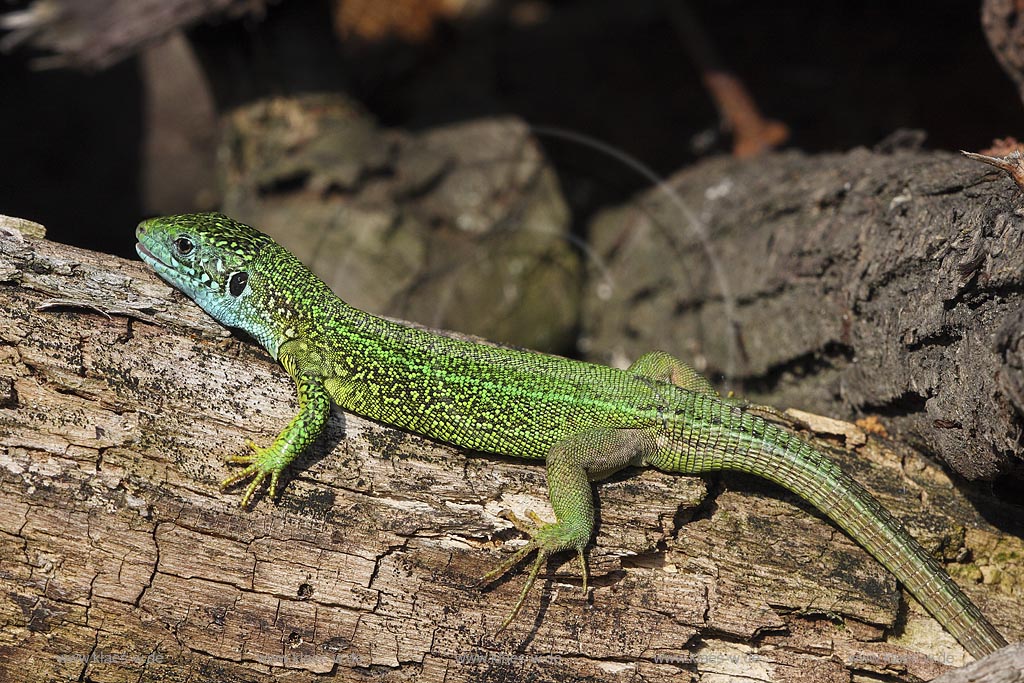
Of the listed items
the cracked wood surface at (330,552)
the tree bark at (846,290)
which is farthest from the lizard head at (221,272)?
the tree bark at (846,290)

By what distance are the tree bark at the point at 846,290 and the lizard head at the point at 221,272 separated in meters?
3.88

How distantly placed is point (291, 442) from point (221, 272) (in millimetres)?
1240

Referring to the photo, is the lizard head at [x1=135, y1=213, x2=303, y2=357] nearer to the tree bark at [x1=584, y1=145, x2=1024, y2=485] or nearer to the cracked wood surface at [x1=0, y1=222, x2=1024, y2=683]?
the cracked wood surface at [x1=0, y1=222, x2=1024, y2=683]

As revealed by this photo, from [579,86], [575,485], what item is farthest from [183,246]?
[579,86]

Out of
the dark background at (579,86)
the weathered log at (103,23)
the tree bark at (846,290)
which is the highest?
the dark background at (579,86)

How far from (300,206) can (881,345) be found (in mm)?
6154

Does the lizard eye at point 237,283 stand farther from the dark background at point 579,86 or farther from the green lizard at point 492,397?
the dark background at point 579,86

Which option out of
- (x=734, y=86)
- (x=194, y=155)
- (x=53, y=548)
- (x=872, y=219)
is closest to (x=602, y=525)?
(x=53, y=548)

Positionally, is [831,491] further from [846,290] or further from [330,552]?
[330,552]

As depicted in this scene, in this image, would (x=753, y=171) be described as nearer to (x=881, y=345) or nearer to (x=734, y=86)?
(x=734, y=86)

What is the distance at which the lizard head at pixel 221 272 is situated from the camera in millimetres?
4594

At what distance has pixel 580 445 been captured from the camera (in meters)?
4.53

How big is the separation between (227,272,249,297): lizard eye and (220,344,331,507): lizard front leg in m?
0.61

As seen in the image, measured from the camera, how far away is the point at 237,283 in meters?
4.70
